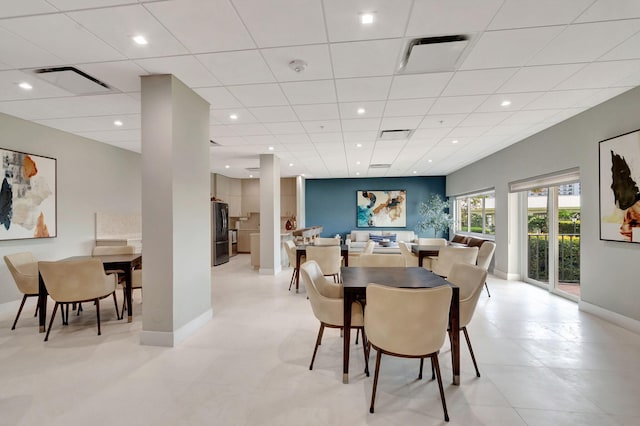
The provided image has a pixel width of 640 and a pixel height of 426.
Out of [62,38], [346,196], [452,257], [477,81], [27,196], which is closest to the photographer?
[62,38]

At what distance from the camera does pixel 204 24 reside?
2.31m

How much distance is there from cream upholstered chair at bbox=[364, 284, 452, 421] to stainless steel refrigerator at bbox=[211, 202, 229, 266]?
6.87m

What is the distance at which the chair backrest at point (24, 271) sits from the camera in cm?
364

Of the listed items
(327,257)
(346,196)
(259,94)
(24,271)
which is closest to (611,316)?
(327,257)

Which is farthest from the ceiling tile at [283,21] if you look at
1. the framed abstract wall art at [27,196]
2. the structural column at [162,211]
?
the framed abstract wall art at [27,196]

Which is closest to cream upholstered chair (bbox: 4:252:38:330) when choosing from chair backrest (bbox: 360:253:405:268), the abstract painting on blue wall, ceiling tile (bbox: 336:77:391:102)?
chair backrest (bbox: 360:253:405:268)

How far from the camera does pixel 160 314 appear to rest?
10.4 ft

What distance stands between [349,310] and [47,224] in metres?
5.22

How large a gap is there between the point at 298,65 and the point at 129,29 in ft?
4.59

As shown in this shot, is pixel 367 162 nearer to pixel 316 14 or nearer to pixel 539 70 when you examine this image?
pixel 539 70

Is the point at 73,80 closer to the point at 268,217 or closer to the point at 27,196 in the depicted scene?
the point at 27,196

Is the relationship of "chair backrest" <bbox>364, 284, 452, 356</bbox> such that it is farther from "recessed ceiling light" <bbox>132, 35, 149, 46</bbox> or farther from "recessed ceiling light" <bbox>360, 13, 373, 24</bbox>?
"recessed ceiling light" <bbox>132, 35, 149, 46</bbox>

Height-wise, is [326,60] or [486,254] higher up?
[326,60]

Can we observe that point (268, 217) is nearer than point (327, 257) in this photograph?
No
